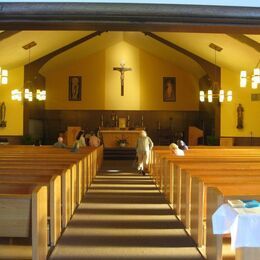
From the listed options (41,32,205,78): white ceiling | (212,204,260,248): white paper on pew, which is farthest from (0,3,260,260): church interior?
(41,32,205,78): white ceiling

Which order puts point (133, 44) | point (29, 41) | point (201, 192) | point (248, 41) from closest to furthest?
point (201, 192)
point (248, 41)
point (29, 41)
point (133, 44)

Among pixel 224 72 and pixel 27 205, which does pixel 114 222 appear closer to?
pixel 27 205

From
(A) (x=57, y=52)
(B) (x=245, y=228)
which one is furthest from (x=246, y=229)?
(A) (x=57, y=52)

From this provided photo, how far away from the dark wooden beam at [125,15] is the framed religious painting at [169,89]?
60.3 ft

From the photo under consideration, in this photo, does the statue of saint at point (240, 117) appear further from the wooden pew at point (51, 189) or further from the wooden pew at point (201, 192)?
the wooden pew at point (51, 189)

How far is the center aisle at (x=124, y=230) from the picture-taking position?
171 inches

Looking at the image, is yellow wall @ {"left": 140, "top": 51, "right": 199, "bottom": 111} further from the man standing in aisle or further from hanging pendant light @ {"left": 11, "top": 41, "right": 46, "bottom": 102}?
the man standing in aisle

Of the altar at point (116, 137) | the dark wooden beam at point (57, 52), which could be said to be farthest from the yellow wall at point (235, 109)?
the dark wooden beam at point (57, 52)

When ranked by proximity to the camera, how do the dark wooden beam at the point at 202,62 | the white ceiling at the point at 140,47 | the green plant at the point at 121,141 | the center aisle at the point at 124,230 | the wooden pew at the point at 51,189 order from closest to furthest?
the center aisle at the point at 124,230
the wooden pew at the point at 51,189
the white ceiling at the point at 140,47
the dark wooden beam at the point at 202,62
the green plant at the point at 121,141

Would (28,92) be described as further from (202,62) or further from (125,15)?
(125,15)

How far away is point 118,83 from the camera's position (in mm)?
21375

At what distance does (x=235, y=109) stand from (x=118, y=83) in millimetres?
6445

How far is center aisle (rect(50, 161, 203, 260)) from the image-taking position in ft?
14.3

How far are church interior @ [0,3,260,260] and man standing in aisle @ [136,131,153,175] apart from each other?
0.03m
